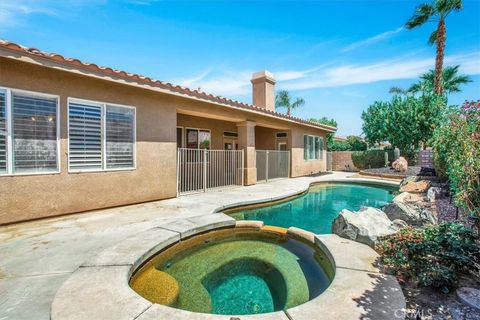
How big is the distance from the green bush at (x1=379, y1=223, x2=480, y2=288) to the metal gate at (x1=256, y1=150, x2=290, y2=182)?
8968mm

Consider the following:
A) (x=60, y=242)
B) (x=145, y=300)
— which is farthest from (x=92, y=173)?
(x=145, y=300)

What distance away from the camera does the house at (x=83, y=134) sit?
4.90 m

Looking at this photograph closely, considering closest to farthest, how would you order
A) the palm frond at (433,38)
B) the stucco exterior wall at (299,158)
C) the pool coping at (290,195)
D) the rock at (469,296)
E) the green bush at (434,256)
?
1. the rock at (469,296)
2. the green bush at (434,256)
3. the pool coping at (290,195)
4. the stucco exterior wall at (299,158)
5. the palm frond at (433,38)

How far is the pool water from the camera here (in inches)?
249

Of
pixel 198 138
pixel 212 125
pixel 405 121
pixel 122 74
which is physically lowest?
pixel 198 138

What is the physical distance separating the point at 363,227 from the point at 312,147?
44.4 feet

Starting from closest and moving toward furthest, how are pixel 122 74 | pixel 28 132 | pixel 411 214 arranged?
pixel 28 132 → pixel 411 214 → pixel 122 74

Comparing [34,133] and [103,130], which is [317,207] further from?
[34,133]

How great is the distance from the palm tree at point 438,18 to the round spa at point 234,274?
2025 cm

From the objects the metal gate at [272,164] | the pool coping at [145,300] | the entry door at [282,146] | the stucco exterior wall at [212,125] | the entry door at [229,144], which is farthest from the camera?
the entry door at [282,146]

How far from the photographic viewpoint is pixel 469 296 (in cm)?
243

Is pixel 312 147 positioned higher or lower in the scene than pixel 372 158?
higher

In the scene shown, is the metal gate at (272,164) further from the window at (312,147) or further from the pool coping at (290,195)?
the window at (312,147)

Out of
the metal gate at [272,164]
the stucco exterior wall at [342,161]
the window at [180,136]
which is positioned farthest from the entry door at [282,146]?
the stucco exterior wall at [342,161]
